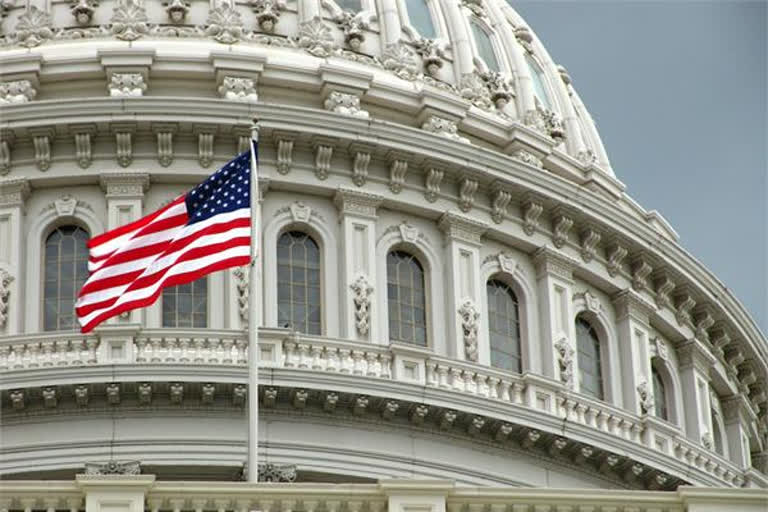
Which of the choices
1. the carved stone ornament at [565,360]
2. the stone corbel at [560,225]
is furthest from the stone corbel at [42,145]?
the carved stone ornament at [565,360]

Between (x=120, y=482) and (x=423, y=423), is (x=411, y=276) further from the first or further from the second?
(x=120, y=482)

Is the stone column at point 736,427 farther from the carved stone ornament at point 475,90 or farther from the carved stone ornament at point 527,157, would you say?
the carved stone ornament at point 475,90

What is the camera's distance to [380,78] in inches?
2275

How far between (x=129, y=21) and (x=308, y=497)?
28.4m

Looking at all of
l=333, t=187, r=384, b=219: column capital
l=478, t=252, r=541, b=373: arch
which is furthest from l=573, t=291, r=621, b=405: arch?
l=333, t=187, r=384, b=219: column capital

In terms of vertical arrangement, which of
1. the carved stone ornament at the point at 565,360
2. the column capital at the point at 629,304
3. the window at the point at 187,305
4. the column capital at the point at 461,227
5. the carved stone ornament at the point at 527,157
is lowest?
the carved stone ornament at the point at 565,360

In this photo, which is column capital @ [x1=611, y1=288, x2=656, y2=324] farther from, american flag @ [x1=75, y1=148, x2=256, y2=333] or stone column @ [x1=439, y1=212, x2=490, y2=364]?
american flag @ [x1=75, y1=148, x2=256, y2=333]

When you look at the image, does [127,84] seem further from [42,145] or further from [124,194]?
[124,194]

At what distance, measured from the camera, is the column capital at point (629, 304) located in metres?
56.3

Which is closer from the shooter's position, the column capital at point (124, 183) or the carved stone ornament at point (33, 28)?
the column capital at point (124, 183)

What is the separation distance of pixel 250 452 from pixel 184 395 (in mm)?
13382

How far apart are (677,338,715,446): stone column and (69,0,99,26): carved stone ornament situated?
12905 millimetres

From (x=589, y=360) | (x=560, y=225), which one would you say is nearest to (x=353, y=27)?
(x=560, y=225)

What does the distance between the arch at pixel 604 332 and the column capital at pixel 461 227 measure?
239cm
